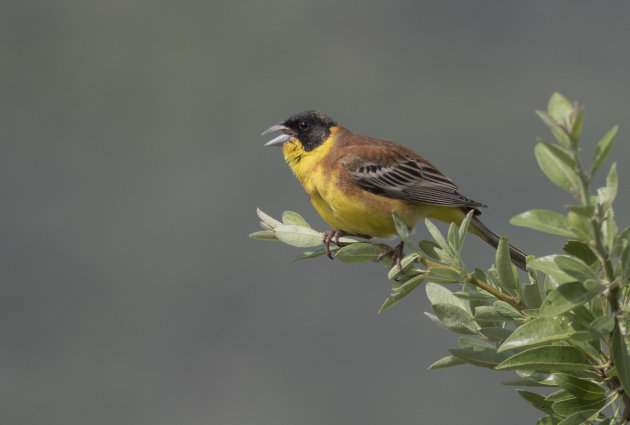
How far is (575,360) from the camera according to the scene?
972 mm

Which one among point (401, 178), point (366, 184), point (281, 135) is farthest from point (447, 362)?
point (281, 135)

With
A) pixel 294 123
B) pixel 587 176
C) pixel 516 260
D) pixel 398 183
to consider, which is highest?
pixel 294 123

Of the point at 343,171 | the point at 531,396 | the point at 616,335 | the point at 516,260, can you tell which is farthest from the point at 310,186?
the point at 616,335

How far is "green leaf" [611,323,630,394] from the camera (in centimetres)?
87

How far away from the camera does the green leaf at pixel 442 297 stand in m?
1.22

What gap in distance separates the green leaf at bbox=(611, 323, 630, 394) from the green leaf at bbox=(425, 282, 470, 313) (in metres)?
0.34

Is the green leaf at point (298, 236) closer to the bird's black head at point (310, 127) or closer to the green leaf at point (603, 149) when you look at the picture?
the green leaf at point (603, 149)

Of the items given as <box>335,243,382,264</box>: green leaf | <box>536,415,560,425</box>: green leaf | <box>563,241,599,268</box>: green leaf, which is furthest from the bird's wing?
<box>563,241,599,268</box>: green leaf

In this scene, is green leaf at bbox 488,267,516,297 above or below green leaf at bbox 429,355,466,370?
above

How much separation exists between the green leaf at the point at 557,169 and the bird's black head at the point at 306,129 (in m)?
1.77

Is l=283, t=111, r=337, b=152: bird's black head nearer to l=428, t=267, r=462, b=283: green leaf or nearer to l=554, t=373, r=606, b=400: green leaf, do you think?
l=428, t=267, r=462, b=283: green leaf

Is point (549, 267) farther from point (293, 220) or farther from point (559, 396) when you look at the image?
point (293, 220)

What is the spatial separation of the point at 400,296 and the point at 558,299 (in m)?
0.36

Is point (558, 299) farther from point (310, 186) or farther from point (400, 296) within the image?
point (310, 186)
